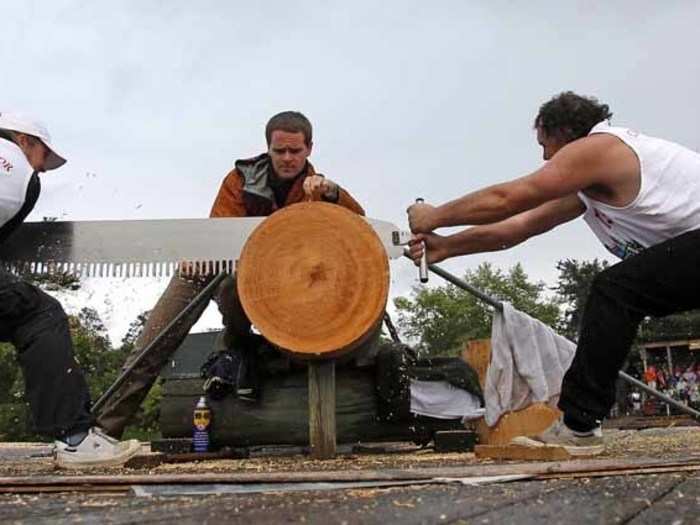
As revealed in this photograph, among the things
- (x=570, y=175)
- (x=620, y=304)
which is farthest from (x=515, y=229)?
(x=620, y=304)

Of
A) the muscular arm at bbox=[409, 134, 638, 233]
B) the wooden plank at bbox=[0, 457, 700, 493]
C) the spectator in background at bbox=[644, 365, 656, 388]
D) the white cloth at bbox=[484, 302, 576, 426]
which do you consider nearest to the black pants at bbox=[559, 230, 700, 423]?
the muscular arm at bbox=[409, 134, 638, 233]

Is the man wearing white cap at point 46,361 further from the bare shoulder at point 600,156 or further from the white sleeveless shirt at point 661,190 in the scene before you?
the white sleeveless shirt at point 661,190

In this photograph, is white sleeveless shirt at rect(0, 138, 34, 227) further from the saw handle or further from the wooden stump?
the saw handle

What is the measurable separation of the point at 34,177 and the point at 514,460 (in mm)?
2234

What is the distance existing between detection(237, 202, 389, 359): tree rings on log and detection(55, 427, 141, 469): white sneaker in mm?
731

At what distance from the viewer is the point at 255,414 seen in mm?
4117

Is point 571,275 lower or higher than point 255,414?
higher

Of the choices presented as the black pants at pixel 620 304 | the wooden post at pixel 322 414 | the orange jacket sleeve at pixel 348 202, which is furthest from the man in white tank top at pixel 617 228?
the wooden post at pixel 322 414

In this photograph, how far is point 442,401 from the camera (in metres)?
4.41

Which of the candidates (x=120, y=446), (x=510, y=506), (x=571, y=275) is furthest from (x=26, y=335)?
(x=571, y=275)

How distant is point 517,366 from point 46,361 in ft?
7.19

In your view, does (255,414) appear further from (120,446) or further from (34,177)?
(34,177)

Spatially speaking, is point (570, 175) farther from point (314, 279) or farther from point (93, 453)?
point (93, 453)

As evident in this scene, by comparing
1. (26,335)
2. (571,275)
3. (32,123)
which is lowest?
(26,335)
